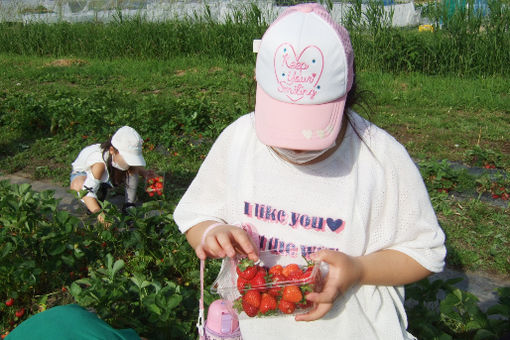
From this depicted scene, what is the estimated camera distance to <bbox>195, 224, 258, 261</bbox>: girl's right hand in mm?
1339

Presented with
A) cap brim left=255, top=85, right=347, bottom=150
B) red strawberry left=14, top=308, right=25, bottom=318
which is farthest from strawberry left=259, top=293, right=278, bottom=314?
red strawberry left=14, top=308, right=25, bottom=318

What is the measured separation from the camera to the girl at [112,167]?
368 centimetres

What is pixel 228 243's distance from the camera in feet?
4.41

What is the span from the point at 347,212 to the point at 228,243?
334mm

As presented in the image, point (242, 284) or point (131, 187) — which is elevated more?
point (242, 284)

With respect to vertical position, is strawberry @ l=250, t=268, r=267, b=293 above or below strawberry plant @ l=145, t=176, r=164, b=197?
above

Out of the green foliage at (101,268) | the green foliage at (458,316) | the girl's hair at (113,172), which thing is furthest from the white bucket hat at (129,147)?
the green foliage at (458,316)

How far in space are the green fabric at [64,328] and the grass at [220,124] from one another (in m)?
2.32

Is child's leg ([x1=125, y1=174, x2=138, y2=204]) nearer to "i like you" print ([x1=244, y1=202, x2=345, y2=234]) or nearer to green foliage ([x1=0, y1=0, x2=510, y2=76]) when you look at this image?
"i like you" print ([x1=244, y1=202, x2=345, y2=234])

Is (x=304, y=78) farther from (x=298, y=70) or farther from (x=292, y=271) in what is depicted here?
(x=292, y=271)

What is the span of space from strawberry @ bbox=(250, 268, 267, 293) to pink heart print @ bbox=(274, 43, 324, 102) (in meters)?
0.48

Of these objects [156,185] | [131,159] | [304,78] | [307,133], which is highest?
[304,78]

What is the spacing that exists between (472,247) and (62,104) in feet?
15.3

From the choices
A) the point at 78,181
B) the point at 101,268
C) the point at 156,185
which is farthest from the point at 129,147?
the point at 101,268
